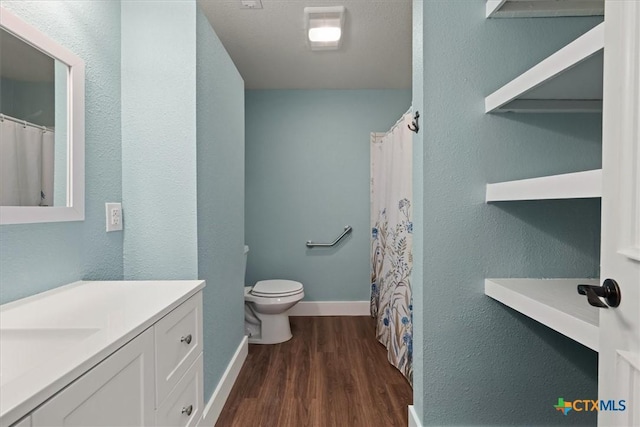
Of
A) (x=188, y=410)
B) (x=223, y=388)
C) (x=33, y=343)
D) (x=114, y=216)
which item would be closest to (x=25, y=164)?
(x=114, y=216)

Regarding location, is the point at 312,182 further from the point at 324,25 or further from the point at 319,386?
the point at 319,386

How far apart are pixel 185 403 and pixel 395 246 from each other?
169cm

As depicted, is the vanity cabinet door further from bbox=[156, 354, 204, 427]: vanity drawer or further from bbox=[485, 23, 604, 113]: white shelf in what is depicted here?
bbox=[485, 23, 604, 113]: white shelf

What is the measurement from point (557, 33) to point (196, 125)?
1602 millimetres

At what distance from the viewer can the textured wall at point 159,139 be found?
5.01ft

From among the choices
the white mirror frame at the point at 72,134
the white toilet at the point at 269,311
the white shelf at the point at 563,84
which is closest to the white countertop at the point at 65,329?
the white mirror frame at the point at 72,134

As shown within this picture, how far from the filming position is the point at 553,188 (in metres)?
1.07

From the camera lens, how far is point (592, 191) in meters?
0.92

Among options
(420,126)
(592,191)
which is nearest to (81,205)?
(420,126)

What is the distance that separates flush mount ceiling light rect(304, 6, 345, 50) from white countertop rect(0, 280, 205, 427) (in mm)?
1823

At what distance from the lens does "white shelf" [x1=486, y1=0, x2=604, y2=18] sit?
1.38 m

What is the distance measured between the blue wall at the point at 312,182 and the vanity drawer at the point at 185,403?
2.21m

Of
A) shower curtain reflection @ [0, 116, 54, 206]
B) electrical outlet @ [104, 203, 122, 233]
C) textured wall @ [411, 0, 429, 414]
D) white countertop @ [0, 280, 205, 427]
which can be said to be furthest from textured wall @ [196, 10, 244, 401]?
textured wall @ [411, 0, 429, 414]

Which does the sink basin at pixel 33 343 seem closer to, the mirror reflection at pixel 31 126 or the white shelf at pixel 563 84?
the mirror reflection at pixel 31 126
